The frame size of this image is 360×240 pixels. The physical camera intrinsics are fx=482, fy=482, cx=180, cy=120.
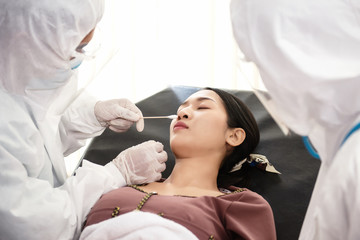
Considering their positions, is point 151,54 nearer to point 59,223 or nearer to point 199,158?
point 199,158

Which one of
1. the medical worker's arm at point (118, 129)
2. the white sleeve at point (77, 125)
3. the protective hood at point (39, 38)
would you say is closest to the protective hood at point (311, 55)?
the protective hood at point (39, 38)

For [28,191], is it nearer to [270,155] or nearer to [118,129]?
[118,129]

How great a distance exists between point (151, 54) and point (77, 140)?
5.53 feet

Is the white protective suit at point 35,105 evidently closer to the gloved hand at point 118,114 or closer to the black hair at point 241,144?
the gloved hand at point 118,114

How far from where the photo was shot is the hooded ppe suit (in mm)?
1318

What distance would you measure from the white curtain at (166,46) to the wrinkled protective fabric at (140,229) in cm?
187

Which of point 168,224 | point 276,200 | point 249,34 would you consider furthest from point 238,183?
point 249,34

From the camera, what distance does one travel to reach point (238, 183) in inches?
77.2

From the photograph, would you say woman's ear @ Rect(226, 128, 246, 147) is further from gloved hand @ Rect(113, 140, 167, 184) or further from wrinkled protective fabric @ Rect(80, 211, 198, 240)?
wrinkled protective fabric @ Rect(80, 211, 198, 240)

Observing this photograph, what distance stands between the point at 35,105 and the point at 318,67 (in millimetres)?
884

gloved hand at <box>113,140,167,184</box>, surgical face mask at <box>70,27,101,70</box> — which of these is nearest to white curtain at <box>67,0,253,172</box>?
gloved hand at <box>113,140,167,184</box>

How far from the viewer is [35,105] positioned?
4.87 feet

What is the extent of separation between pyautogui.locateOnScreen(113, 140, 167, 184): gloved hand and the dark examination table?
0.26 meters

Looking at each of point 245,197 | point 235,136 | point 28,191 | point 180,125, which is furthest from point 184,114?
point 28,191
